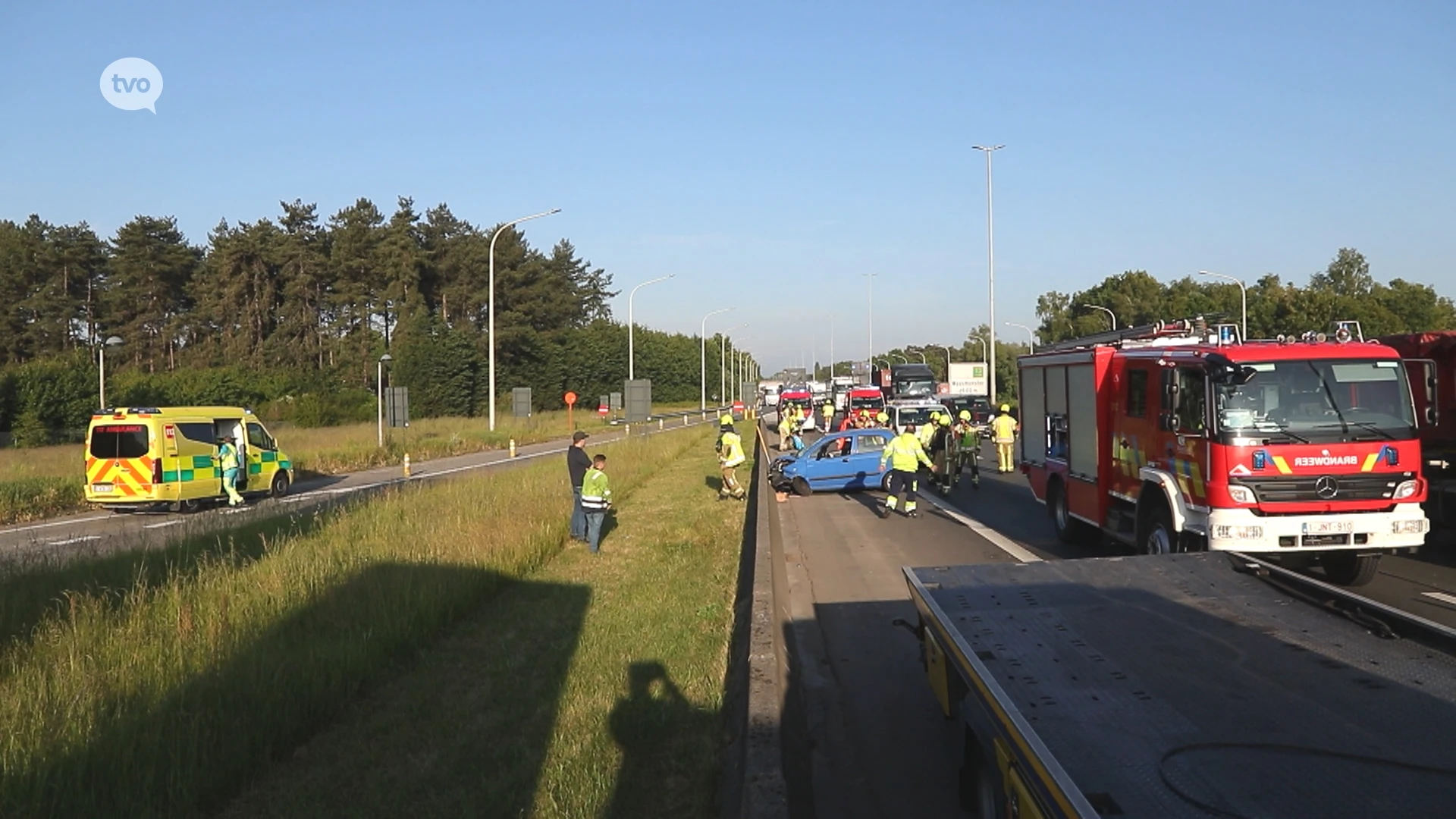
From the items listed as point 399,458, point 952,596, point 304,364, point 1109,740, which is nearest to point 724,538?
point 952,596

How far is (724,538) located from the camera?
659 inches

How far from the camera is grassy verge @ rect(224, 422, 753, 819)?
587 cm

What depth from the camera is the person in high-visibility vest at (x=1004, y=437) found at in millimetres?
27328

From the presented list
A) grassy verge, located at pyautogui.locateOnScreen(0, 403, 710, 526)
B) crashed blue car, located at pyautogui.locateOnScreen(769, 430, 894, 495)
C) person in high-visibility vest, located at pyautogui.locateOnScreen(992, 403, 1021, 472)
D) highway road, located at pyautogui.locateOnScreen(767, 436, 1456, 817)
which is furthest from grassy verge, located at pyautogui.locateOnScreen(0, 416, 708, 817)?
person in high-visibility vest, located at pyautogui.locateOnScreen(992, 403, 1021, 472)

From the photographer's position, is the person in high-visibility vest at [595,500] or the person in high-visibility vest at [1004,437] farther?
the person in high-visibility vest at [1004,437]

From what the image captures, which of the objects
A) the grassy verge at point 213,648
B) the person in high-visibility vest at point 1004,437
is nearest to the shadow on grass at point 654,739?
the grassy verge at point 213,648

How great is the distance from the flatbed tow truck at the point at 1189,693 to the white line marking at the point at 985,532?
5340mm

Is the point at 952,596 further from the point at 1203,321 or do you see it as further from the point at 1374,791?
the point at 1203,321

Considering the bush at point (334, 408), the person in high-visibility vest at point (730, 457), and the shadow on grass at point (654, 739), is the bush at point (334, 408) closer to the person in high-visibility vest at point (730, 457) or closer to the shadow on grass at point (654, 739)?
the person in high-visibility vest at point (730, 457)

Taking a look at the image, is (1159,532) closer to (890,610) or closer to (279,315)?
(890,610)

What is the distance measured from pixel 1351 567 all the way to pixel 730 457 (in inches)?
497

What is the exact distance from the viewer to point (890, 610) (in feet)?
35.4

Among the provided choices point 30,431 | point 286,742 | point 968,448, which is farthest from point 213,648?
point 30,431

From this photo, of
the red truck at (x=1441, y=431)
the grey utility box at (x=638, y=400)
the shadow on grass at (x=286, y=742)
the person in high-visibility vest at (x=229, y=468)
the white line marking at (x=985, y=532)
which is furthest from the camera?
the grey utility box at (x=638, y=400)
